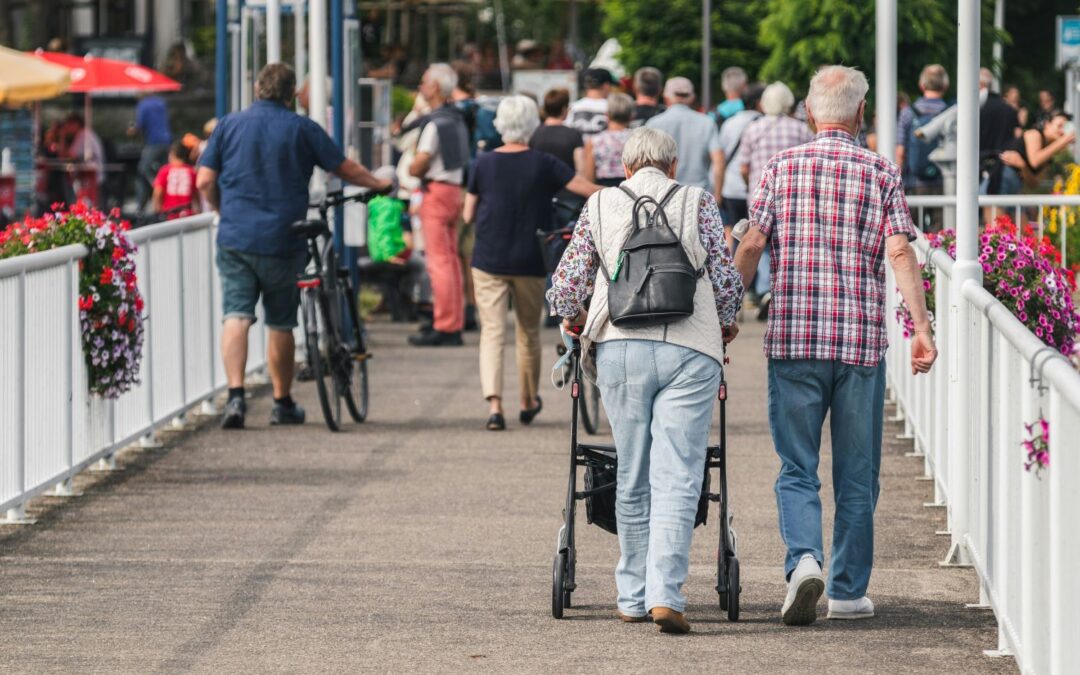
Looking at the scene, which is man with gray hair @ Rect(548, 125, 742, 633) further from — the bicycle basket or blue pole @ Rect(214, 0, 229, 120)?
blue pole @ Rect(214, 0, 229, 120)

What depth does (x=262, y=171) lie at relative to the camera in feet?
37.7

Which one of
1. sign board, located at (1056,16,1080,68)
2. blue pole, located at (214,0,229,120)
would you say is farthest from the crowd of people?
sign board, located at (1056,16,1080,68)

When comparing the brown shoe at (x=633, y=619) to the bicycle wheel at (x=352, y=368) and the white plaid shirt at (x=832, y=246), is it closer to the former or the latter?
the white plaid shirt at (x=832, y=246)

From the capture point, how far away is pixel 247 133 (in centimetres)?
1146

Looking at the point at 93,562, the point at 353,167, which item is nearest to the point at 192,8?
the point at 353,167

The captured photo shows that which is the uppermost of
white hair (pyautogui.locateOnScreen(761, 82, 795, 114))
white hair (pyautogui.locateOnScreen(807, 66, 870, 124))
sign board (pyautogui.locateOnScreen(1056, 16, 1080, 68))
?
sign board (pyautogui.locateOnScreen(1056, 16, 1080, 68))

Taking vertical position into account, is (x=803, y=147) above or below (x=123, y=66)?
below

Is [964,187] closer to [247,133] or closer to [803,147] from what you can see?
[803,147]

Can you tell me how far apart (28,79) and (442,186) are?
642cm

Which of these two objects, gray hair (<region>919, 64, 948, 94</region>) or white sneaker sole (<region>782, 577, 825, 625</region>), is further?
gray hair (<region>919, 64, 948, 94</region>)

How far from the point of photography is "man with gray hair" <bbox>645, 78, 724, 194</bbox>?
630 inches

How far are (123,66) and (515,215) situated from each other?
17730 millimetres

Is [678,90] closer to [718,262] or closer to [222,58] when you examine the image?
[222,58]

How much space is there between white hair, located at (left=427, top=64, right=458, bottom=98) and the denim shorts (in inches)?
160
